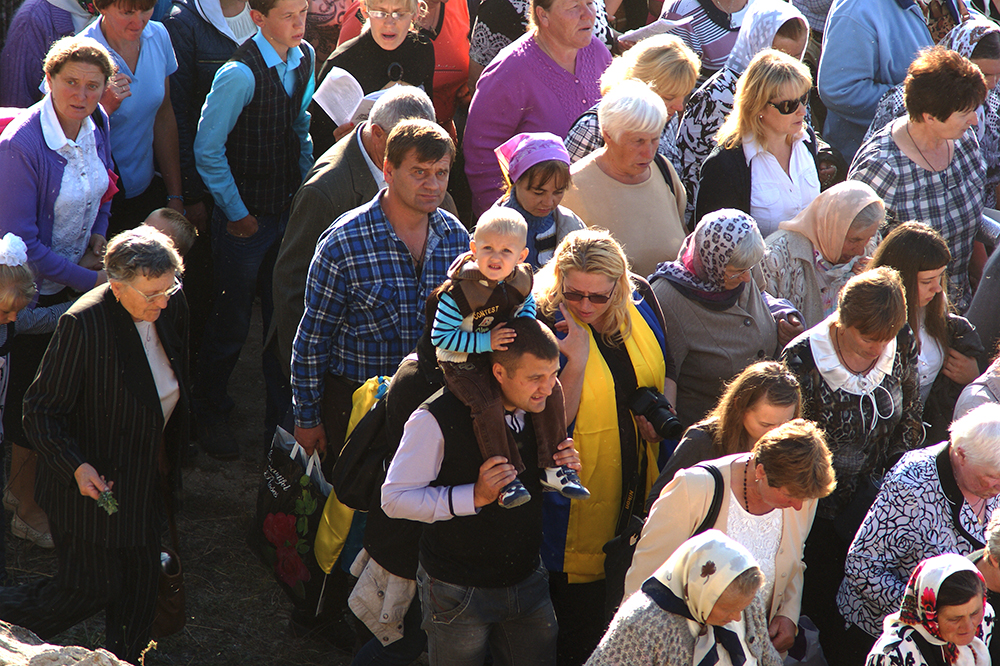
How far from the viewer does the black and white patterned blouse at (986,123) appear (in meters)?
5.68

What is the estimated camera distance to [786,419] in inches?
135

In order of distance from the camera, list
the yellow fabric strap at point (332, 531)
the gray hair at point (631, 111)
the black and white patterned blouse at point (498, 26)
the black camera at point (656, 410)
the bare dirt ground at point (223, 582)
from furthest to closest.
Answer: the black and white patterned blouse at point (498, 26), the gray hair at point (631, 111), the bare dirt ground at point (223, 582), the yellow fabric strap at point (332, 531), the black camera at point (656, 410)

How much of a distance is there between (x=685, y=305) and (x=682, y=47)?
1718mm

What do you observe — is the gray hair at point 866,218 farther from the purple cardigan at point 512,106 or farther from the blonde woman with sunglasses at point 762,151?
the purple cardigan at point 512,106

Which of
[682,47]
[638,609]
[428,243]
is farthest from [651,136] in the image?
[638,609]

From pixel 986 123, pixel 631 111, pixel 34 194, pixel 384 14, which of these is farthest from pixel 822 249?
pixel 34 194

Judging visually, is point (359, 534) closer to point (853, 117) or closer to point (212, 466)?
point (212, 466)

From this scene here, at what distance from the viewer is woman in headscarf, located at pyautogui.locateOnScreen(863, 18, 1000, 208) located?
570 cm

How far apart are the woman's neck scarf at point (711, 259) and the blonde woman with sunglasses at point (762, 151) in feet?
2.31

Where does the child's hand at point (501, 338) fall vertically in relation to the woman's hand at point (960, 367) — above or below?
→ above

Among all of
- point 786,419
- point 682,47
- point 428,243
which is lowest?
point 786,419

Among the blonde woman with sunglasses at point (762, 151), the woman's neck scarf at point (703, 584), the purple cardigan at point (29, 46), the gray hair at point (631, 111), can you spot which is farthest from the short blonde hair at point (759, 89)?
the purple cardigan at point (29, 46)

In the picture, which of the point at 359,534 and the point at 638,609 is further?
the point at 359,534

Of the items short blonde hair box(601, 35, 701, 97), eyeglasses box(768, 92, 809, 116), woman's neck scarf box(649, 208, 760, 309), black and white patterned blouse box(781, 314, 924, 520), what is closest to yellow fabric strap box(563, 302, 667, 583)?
woman's neck scarf box(649, 208, 760, 309)
